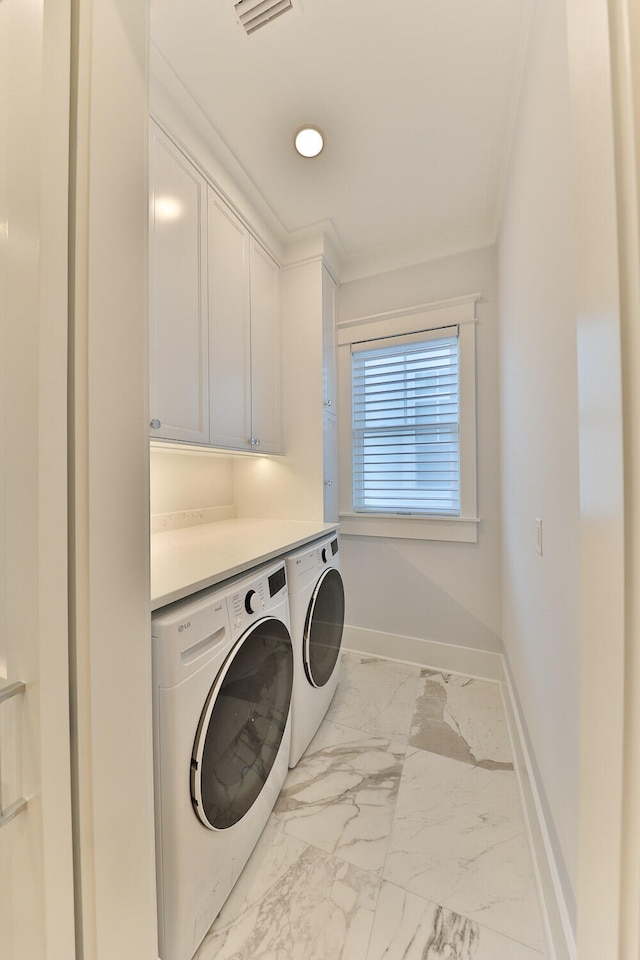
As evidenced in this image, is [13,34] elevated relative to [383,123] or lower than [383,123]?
lower

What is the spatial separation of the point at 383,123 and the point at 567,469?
1.66 meters

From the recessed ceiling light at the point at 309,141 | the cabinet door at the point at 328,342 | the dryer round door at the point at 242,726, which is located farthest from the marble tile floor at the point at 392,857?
the recessed ceiling light at the point at 309,141

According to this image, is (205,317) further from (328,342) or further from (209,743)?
(209,743)

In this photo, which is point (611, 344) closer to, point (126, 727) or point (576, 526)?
point (576, 526)

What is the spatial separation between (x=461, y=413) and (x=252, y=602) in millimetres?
1748

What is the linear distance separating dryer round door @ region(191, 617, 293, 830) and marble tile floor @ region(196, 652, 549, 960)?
25 centimetres

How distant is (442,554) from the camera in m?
2.25

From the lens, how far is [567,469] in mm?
851

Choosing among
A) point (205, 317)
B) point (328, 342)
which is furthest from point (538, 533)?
point (328, 342)

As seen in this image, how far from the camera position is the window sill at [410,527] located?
218 cm

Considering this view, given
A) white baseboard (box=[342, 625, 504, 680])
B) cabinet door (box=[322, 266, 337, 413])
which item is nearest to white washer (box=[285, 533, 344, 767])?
white baseboard (box=[342, 625, 504, 680])

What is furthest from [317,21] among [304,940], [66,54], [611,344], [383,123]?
[304,940]

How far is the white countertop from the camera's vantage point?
925 mm

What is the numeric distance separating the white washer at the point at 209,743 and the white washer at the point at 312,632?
20cm
